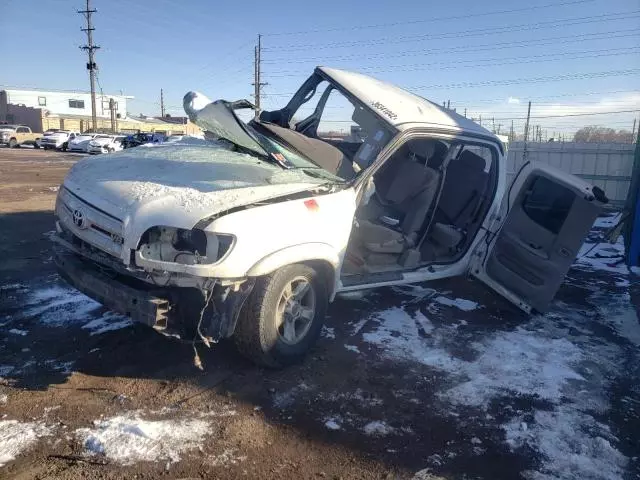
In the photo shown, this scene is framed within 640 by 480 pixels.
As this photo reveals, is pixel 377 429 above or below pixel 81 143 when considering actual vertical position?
below

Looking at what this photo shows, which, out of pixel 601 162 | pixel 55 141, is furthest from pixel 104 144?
pixel 601 162

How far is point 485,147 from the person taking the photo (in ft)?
18.3

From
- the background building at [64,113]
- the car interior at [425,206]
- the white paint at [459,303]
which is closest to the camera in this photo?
the car interior at [425,206]

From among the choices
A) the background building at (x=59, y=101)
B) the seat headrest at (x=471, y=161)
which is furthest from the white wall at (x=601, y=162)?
the background building at (x=59, y=101)

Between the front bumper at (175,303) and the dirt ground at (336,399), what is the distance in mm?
498

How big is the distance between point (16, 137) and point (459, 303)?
38.7 m

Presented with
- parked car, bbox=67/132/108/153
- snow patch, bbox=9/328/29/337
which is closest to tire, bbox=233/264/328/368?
snow patch, bbox=9/328/29/337

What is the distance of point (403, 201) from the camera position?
569cm

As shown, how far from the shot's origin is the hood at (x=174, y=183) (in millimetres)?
3209

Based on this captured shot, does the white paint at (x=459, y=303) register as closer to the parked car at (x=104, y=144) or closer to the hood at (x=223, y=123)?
the hood at (x=223, y=123)

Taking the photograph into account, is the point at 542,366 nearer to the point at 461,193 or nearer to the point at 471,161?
the point at 461,193

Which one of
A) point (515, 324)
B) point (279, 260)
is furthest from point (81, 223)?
point (515, 324)

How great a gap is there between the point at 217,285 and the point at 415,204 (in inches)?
114

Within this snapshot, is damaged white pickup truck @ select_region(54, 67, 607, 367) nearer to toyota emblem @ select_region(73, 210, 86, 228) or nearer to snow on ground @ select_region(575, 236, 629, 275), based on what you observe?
toyota emblem @ select_region(73, 210, 86, 228)
